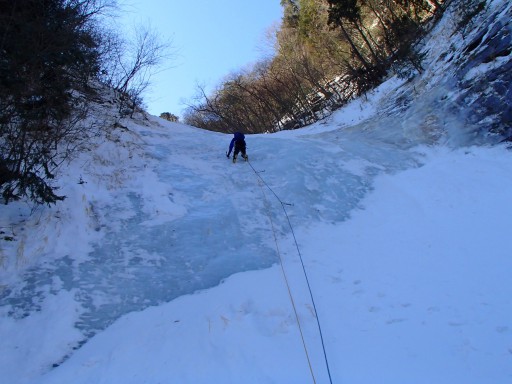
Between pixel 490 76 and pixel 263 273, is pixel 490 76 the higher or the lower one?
the higher one

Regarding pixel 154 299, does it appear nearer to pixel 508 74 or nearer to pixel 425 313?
pixel 425 313

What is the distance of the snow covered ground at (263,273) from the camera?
4027 millimetres

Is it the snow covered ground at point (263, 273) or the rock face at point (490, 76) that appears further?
the rock face at point (490, 76)

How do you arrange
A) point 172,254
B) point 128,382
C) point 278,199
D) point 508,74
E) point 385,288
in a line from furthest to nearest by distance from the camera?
point 508,74 < point 278,199 < point 172,254 < point 385,288 < point 128,382

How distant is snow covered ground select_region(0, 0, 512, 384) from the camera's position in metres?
4.03

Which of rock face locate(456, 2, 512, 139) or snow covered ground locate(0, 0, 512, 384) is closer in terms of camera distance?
snow covered ground locate(0, 0, 512, 384)

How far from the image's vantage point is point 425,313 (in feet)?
14.8

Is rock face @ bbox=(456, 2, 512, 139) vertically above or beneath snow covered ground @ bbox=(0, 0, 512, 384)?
above

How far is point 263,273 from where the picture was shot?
5852 millimetres

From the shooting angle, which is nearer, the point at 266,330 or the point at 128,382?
the point at 128,382

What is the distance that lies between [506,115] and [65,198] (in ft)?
33.6

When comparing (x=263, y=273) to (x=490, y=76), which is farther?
(x=490, y=76)

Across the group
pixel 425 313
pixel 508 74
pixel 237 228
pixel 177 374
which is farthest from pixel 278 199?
pixel 508 74

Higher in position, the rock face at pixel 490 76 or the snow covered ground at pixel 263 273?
the rock face at pixel 490 76
